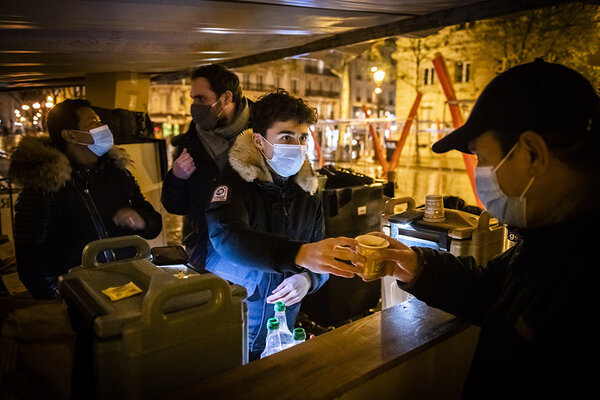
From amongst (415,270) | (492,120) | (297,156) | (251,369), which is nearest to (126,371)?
(251,369)

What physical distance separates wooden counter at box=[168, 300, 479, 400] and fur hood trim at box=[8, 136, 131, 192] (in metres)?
2.26

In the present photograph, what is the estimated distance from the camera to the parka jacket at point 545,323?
1.14 meters

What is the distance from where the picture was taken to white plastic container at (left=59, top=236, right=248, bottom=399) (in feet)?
3.89

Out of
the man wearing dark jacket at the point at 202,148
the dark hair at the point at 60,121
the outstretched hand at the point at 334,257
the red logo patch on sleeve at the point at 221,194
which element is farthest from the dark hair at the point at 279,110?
the dark hair at the point at 60,121

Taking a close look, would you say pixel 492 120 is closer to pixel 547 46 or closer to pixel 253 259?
pixel 253 259

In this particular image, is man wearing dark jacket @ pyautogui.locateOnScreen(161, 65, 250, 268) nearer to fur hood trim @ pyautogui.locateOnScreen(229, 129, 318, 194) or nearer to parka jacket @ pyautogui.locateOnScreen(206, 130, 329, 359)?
parka jacket @ pyautogui.locateOnScreen(206, 130, 329, 359)

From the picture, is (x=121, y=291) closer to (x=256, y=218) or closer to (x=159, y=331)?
(x=159, y=331)

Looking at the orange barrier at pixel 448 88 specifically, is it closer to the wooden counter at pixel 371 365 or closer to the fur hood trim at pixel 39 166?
the wooden counter at pixel 371 365

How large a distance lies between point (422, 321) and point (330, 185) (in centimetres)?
304

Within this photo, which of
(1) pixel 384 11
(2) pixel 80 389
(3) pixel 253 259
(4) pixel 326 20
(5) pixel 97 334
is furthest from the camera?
(4) pixel 326 20

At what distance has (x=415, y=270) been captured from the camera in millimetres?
1827

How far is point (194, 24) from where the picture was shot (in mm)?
3514

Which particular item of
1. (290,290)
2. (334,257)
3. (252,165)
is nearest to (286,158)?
(252,165)

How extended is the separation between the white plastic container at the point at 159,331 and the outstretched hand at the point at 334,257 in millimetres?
488
